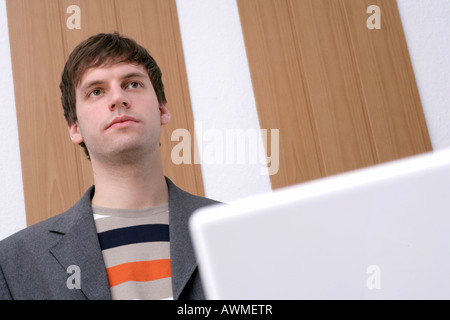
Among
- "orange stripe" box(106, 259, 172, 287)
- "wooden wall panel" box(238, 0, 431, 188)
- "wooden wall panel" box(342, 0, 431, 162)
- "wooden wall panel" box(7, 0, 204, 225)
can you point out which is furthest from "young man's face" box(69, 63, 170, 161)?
"wooden wall panel" box(342, 0, 431, 162)

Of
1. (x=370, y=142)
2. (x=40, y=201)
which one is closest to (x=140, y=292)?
(x=40, y=201)

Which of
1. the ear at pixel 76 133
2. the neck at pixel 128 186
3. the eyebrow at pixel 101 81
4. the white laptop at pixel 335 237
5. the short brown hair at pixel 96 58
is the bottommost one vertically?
the white laptop at pixel 335 237

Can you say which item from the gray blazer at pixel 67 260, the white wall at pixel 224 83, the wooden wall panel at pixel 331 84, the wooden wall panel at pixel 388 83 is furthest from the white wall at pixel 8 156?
the wooden wall panel at pixel 388 83

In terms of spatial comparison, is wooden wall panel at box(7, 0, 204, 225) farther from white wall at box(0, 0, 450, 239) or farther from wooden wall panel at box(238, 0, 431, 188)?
wooden wall panel at box(238, 0, 431, 188)

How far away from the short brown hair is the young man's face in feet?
0.08

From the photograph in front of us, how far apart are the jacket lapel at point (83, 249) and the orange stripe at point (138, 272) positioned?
3cm

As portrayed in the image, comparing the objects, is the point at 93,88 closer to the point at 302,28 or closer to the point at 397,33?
the point at 302,28

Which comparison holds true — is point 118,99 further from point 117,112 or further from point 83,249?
point 83,249

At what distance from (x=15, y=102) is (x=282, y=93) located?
105cm

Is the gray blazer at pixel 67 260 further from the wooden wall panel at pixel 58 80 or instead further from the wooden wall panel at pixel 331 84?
the wooden wall panel at pixel 331 84

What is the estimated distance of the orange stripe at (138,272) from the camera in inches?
36.7

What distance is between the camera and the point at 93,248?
3.16 ft

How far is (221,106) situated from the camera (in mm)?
1696

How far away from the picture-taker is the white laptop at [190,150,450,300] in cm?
29
